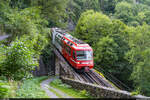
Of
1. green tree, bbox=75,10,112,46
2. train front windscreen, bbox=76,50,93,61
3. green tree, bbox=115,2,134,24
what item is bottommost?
train front windscreen, bbox=76,50,93,61

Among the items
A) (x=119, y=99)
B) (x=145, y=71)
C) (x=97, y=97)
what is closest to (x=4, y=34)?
(x=97, y=97)

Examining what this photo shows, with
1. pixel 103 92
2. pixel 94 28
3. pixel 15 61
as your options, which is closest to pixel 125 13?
pixel 94 28

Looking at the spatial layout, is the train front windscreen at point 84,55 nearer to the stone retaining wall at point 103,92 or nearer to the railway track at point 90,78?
the railway track at point 90,78

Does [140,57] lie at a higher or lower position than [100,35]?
lower

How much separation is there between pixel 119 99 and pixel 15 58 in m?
6.46

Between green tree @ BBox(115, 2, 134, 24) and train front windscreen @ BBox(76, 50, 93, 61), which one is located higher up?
green tree @ BBox(115, 2, 134, 24)

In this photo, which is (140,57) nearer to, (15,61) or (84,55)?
(84,55)

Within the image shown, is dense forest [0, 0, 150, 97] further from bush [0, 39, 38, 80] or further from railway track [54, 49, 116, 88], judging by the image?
bush [0, 39, 38, 80]

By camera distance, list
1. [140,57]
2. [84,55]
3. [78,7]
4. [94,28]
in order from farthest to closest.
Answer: [78,7] < [94,28] < [140,57] < [84,55]

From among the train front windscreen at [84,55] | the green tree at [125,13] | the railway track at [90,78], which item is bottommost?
the railway track at [90,78]

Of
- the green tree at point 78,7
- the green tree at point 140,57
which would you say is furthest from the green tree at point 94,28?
the green tree at point 78,7

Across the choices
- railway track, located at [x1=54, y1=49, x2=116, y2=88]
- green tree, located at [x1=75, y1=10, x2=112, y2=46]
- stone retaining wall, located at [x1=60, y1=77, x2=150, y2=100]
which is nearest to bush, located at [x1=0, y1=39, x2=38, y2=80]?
stone retaining wall, located at [x1=60, y1=77, x2=150, y2=100]

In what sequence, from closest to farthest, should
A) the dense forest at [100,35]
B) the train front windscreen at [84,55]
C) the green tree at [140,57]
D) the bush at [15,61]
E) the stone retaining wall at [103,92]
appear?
the stone retaining wall at [103,92] → the bush at [15,61] → the dense forest at [100,35] → the train front windscreen at [84,55] → the green tree at [140,57]

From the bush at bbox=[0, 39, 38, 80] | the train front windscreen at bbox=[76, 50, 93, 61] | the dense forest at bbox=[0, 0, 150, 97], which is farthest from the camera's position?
the train front windscreen at bbox=[76, 50, 93, 61]
